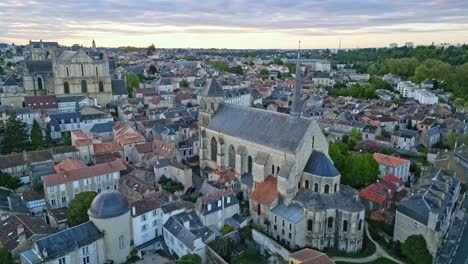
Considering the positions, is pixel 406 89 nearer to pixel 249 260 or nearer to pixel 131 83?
pixel 131 83

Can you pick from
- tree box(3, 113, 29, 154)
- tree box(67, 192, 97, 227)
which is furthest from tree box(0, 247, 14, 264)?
tree box(3, 113, 29, 154)

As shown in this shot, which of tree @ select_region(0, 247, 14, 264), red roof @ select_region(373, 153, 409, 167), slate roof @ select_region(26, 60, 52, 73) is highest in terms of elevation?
slate roof @ select_region(26, 60, 52, 73)

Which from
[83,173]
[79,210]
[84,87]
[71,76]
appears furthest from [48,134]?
[79,210]

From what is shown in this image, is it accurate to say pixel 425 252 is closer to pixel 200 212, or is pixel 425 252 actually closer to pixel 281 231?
pixel 281 231

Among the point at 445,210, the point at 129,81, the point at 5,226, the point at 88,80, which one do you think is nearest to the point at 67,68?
the point at 88,80

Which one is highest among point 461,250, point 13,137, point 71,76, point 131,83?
point 71,76

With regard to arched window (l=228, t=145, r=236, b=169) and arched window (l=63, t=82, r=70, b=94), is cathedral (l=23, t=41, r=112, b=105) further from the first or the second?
arched window (l=228, t=145, r=236, b=169)
